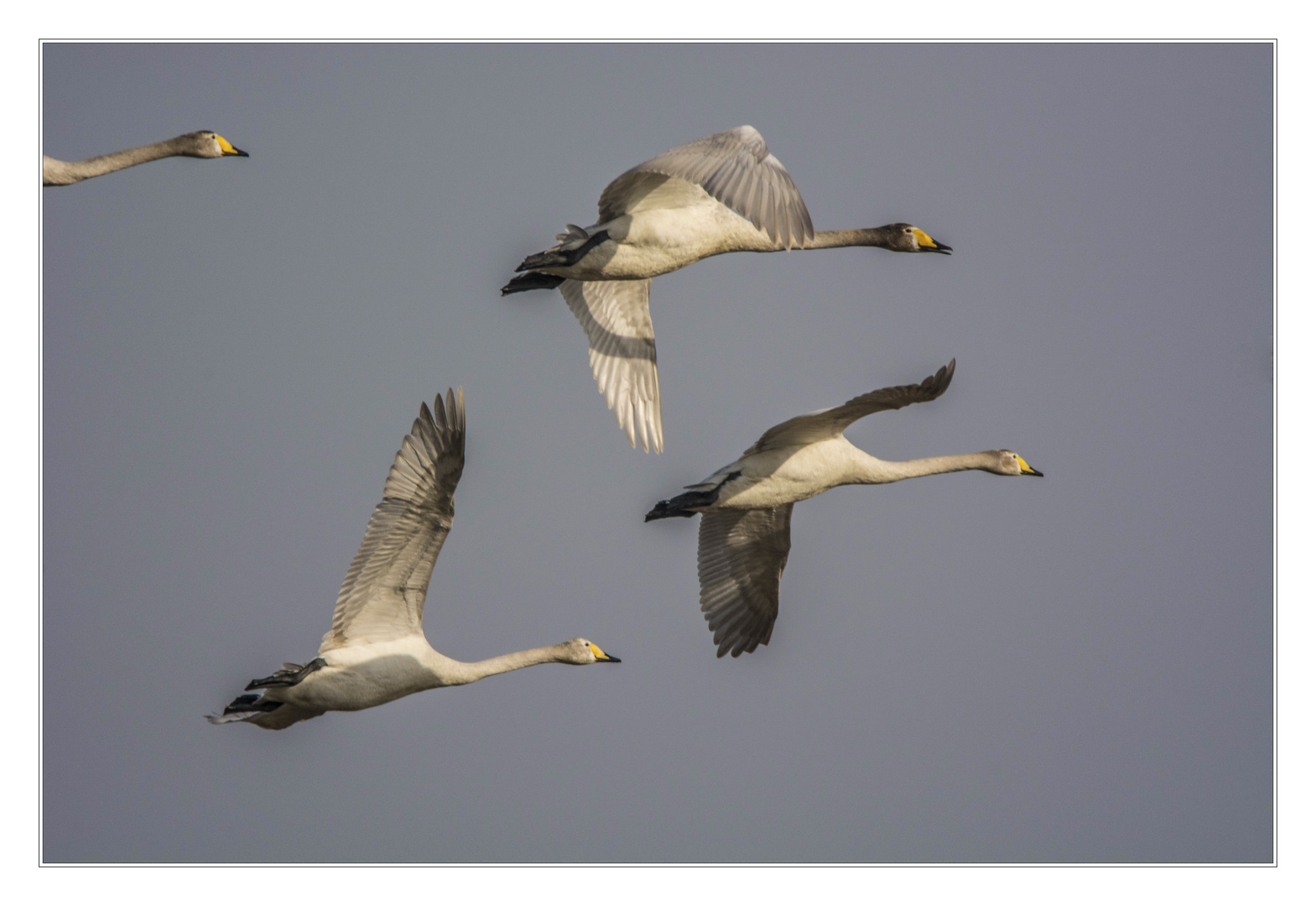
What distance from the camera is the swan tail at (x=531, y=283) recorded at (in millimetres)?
19453

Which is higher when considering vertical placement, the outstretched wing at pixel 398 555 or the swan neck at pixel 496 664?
the outstretched wing at pixel 398 555

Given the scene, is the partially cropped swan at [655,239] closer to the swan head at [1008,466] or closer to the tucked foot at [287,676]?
the swan head at [1008,466]

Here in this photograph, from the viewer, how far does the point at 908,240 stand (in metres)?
20.0

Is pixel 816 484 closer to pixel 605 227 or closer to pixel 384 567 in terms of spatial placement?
pixel 605 227

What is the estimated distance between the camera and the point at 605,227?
17891 mm

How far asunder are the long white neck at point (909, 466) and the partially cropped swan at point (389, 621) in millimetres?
4841

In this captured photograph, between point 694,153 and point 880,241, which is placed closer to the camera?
point 694,153

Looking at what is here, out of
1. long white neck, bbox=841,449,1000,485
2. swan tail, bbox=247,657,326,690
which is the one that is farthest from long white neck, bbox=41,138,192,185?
long white neck, bbox=841,449,1000,485

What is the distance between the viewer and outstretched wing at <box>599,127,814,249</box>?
14.6m

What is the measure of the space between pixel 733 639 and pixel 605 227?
24.3 ft

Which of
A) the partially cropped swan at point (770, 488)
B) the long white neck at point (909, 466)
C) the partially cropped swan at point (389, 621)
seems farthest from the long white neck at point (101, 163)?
the long white neck at point (909, 466)

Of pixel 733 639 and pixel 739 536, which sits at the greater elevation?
Answer: pixel 739 536
